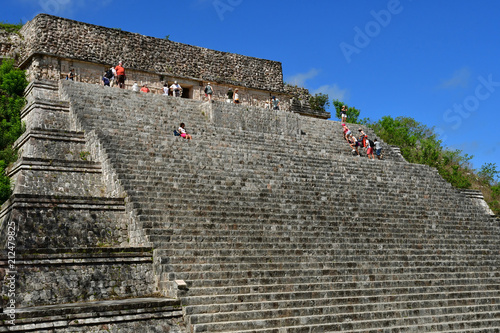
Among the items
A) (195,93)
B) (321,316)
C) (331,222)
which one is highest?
(195,93)

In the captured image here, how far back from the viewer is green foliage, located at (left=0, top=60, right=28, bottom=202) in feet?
40.9

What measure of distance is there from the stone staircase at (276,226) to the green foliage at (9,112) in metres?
0.82

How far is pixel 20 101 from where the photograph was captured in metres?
15.7

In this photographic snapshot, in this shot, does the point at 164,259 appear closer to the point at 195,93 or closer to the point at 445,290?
the point at 445,290

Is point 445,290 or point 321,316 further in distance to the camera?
point 445,290

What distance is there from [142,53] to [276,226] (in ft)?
42.5

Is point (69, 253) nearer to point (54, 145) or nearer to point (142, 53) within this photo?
point (54, 145)

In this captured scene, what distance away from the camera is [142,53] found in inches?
823

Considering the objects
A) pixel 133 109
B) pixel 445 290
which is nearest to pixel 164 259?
pixel 445 290

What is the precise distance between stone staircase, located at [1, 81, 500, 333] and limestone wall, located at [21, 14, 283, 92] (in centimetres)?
407

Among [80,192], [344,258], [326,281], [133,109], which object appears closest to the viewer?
[326,281]

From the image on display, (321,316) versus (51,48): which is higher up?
(51,48)

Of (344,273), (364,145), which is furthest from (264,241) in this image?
(364,145)

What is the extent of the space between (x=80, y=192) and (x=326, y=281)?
5099 millimetres
